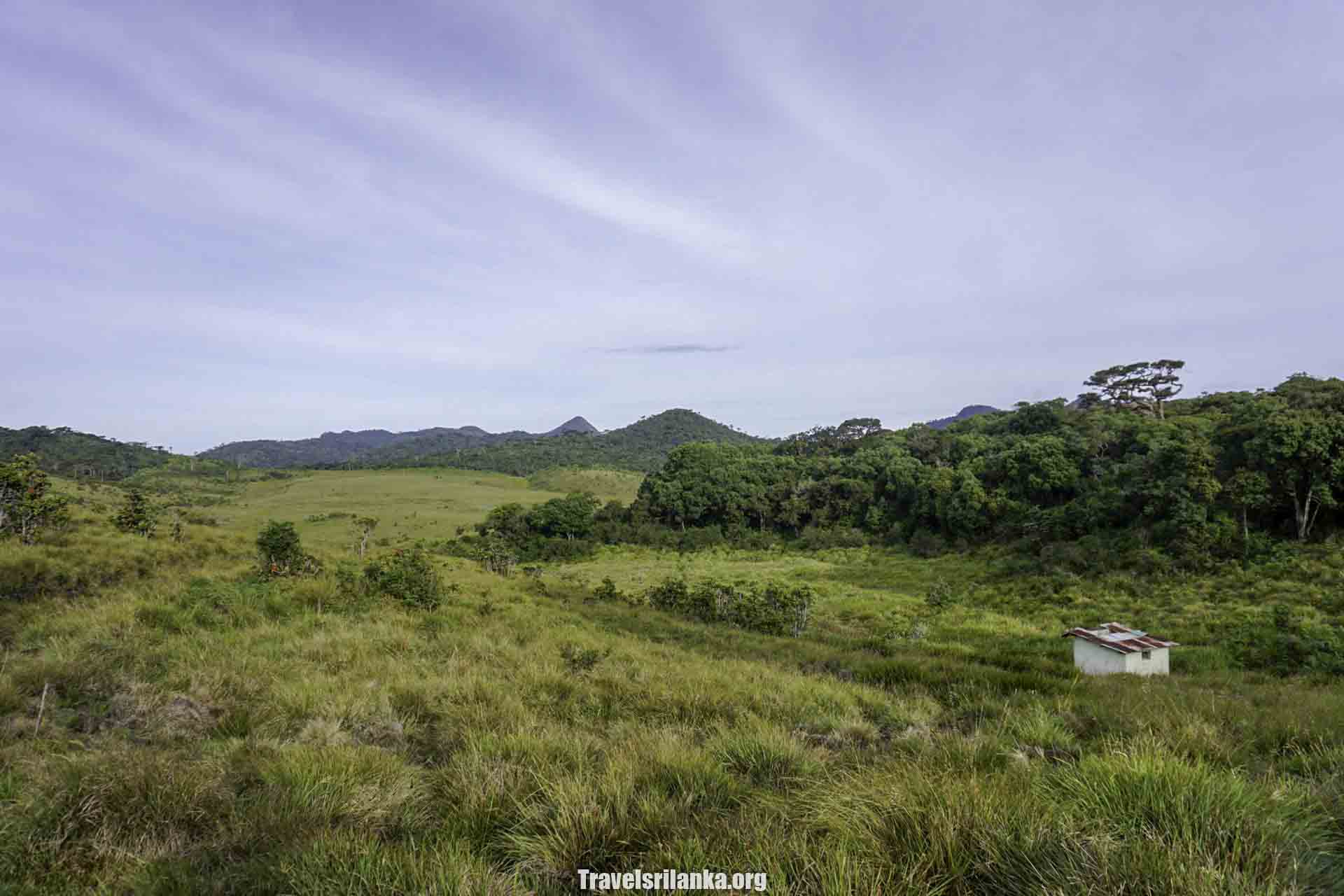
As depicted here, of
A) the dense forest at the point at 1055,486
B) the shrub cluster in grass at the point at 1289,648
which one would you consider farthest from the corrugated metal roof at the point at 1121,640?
the dense forest at the point at 1055,486

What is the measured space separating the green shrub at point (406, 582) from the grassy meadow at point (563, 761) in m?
1.11

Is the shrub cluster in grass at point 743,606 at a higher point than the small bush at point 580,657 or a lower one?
lower

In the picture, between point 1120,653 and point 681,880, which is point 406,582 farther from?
point 1120,653

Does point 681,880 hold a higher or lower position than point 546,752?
higher

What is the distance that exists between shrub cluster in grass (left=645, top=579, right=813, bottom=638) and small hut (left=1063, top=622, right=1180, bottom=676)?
811 cm

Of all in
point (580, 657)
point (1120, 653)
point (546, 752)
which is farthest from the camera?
point (1120, 653)

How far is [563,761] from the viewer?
376 cm

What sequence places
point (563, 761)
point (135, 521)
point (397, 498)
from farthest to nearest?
point (397, 498) → point (135, 521) → point (563, 761)

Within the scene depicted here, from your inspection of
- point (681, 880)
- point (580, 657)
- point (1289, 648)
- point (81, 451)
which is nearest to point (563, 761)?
point (681, 880)

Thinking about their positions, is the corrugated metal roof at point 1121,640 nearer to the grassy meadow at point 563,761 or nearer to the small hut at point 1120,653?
the small hut at point 1120,653

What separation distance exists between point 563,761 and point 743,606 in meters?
21.3

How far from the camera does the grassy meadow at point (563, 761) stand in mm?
2383

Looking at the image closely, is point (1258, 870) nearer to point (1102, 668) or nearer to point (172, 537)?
point (1102, 668)

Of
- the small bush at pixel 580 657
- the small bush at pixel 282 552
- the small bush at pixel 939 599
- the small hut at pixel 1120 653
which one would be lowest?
the small bush at pixel 939 599
